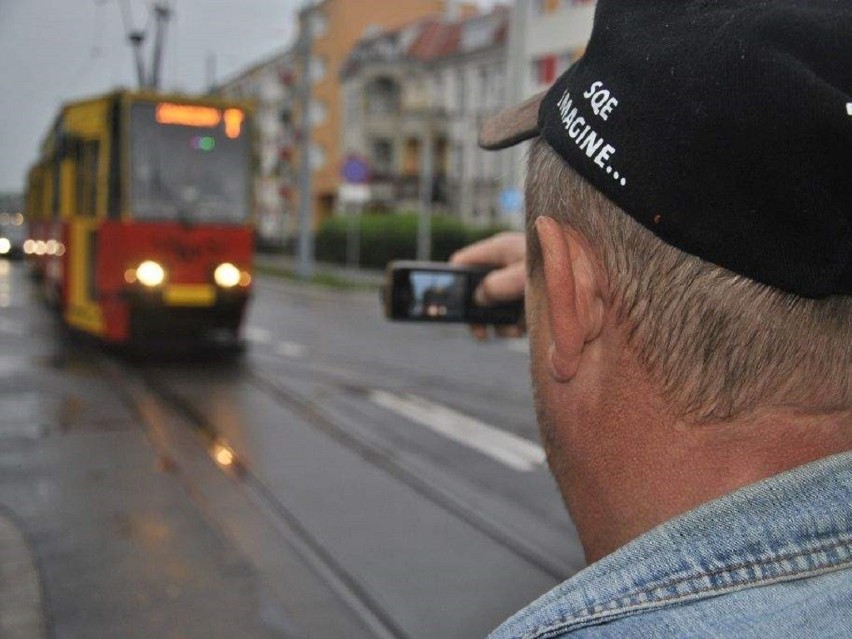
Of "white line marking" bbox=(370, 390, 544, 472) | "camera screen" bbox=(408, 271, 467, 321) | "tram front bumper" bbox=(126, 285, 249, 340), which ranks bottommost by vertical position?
"white line marking" bbox=(370, 390, 544, 472)

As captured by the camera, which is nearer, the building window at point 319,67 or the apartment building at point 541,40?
the apartment building at point 541,40

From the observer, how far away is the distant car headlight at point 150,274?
37.3 feet

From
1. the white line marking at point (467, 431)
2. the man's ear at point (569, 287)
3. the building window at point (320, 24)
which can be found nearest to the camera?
the man's ear at point (569, 287)

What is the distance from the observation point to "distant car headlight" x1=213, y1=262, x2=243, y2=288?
11.8 metres

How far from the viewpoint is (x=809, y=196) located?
86 cm

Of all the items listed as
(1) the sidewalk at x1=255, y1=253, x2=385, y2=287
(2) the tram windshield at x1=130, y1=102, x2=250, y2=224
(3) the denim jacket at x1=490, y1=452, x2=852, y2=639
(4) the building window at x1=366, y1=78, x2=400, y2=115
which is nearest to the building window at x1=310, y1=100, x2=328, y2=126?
(4) the building window at x1=366, y1=78, x2=400, y2=115

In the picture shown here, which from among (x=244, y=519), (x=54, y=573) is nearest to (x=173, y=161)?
(x=244, y=519)

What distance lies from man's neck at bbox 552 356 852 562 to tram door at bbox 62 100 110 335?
11.2 m

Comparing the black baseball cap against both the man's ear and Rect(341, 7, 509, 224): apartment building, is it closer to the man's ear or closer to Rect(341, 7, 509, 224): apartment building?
the man's ear

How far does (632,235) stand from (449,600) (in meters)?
3.65

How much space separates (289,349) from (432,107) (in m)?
42.3

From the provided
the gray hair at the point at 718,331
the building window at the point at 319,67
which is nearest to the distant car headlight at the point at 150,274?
the gray hair at the point at 718,331

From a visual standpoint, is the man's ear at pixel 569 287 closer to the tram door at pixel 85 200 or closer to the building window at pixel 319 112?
the tram door at pixel 85 200

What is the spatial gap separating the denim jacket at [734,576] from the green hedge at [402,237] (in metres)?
32.9
